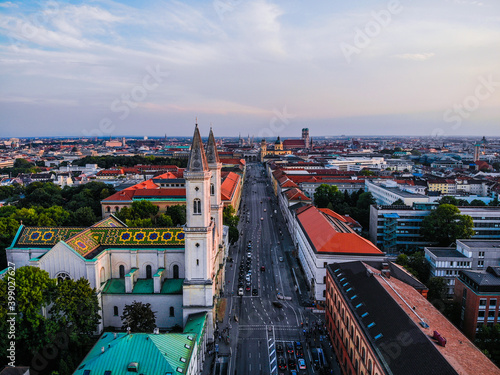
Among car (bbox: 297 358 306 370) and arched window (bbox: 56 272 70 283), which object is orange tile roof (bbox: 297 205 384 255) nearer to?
car (bbox: 297 358 306 370)

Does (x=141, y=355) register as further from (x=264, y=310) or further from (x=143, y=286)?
(x=264, y=310)

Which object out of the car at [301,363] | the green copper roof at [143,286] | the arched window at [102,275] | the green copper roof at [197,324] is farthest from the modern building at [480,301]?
the arched window at [102,275]

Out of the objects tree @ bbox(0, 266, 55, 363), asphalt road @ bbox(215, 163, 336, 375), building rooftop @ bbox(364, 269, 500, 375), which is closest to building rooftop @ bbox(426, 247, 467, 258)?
building rooftop @ bbox(364, 269, 500, 375)

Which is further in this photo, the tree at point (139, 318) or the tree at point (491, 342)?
the tree at point (139, 318)

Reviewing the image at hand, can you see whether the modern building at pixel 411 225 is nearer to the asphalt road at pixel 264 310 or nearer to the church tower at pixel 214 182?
the asphalt road at pixel 264 310

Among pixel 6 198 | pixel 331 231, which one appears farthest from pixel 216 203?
pixel 6 198

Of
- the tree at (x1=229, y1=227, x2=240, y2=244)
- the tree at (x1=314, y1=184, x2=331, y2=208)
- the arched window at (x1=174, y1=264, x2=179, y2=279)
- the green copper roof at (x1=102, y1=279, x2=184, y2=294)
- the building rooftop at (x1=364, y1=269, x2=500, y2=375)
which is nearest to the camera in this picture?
the building rooftop at (x1=364, y1=269, x2=500, y2=375)
